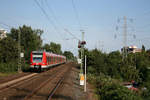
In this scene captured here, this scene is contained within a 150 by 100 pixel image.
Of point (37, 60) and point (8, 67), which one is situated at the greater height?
point (37, 60)

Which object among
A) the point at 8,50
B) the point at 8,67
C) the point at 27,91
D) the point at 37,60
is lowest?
the point at 27,91

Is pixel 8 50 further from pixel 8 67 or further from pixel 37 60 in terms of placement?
pixel 37 60

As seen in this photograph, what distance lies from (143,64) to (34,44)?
3973 cm

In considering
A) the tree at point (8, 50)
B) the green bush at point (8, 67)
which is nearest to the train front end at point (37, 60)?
the green bush at point (8, 67)

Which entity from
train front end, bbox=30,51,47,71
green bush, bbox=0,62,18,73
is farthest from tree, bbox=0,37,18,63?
train front end, bbox=30,51,47,71

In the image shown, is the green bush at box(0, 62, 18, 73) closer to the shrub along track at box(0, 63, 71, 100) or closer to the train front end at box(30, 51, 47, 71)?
the train front end at box(30, 51, 47, 71)

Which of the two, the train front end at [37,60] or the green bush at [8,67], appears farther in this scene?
the train front end at [37,60]

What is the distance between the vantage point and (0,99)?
452 inches

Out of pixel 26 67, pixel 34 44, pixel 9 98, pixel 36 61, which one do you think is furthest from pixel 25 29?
pixel 9 98

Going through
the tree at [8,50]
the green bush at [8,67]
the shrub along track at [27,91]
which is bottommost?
the shrub along track at [27,91]

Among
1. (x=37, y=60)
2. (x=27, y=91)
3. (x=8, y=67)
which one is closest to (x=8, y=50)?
(x=8, y=67)

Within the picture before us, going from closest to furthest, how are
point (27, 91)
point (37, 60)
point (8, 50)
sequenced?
point (27, 91) → point (37, 60) → point (8, 50)

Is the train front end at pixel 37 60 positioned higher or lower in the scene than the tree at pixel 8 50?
lower

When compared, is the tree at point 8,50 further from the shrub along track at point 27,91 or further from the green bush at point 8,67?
the shrub along track at point 27,91
